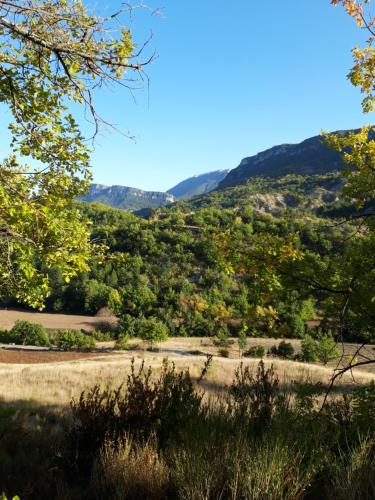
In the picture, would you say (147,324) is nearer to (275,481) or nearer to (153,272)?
(153,272)

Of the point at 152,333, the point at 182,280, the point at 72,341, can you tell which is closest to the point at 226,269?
the point at 152,333

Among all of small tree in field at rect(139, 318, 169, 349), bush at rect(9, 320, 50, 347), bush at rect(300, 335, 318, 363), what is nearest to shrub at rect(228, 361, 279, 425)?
bush at rect(300, 335, 318, 363)

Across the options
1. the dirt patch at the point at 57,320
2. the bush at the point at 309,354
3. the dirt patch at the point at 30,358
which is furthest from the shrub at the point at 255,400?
the dirt patch at the point at 57,320

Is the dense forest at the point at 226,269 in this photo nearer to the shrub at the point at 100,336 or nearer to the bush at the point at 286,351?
the shrub at the point at 100,336

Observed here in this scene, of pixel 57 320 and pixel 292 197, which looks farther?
pixel 292 197

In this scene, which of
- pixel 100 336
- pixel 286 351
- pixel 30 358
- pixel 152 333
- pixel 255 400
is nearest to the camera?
pixel 255 400

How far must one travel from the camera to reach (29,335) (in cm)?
4600

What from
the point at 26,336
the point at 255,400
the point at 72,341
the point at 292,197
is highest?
the point at 292,197

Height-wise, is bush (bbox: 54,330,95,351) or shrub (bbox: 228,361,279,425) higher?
shrub (bbox: 228,361,279,425)

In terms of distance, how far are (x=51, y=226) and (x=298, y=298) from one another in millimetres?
3466

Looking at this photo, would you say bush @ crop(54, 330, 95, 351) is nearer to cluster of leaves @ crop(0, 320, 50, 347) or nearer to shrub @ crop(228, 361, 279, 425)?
cluster of leaves @ crop(0, 320, 50, 347)

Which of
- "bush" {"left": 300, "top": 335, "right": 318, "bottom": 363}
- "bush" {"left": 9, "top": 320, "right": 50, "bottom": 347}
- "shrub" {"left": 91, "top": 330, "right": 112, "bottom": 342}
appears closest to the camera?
"bush" {"left": 300, "top": 335, "right": 318, "bottom": 363}

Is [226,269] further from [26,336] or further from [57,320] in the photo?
[57,320]

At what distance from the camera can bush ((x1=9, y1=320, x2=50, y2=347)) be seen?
46000 mm
